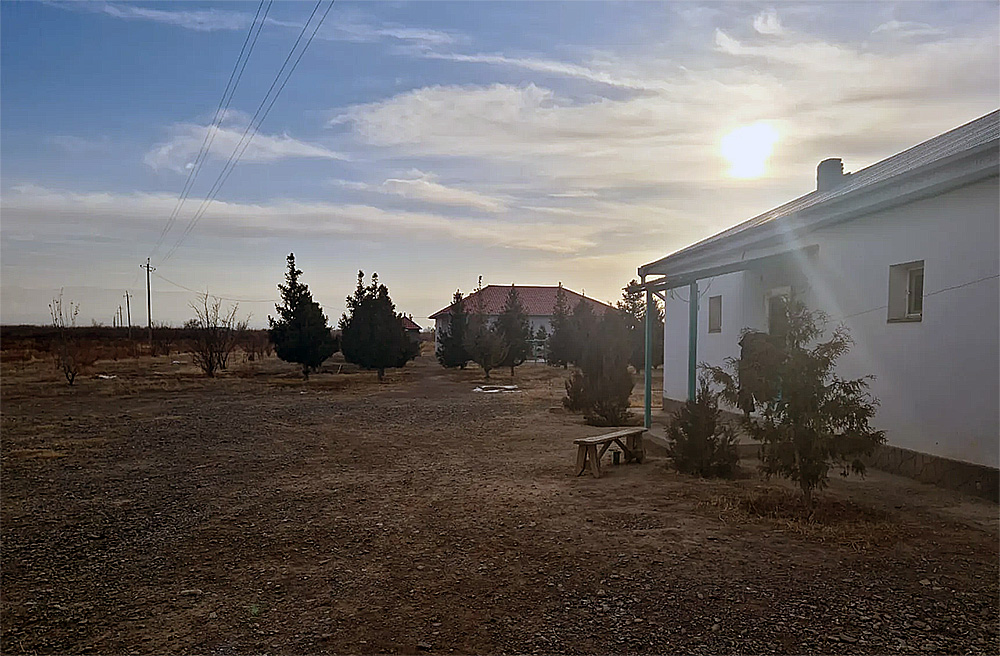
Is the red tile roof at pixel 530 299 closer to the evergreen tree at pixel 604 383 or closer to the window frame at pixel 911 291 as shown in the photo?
the evergreen tree at pixel 604 383

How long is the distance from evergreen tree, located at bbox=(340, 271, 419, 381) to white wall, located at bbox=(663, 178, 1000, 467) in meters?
19.3

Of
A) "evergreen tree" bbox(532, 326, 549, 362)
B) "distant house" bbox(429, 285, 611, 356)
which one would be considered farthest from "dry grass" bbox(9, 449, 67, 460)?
"distant house" bbox(429, 285, 611, 356)

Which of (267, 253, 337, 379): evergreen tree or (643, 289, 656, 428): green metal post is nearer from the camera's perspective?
(643, 289, 656, 428): green metal post

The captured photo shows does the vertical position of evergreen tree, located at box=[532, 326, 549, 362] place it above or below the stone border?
above

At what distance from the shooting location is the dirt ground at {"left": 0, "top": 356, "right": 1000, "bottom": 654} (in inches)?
148

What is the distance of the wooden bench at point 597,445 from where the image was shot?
8.02 m

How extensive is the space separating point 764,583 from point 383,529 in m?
3.03

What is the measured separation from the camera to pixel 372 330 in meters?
26.4

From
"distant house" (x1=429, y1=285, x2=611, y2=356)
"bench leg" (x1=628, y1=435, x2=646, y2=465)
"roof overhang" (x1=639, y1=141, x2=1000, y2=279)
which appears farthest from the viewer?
"distant house" (x1=429, y1=285, x2=611, y2=356)

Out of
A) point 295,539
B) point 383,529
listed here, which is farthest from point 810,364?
point 295,539

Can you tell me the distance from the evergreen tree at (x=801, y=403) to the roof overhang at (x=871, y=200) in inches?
80.2

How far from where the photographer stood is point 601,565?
4762mm

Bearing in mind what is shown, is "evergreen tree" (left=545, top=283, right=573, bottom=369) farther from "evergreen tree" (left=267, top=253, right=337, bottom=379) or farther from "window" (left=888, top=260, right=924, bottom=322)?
"window" (left=888, top=260, right=924, bottom=322)

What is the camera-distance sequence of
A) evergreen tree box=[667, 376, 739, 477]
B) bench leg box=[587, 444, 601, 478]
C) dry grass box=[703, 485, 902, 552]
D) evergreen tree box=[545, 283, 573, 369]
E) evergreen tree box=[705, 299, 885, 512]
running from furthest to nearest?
evergreen tree box=[545, 283, 573, 369] → bench leg box=[587, 444, 601, 478] → evergreen tree box=[667, 376, 739, 477] → evergreen tree box=[705, 299, 885, 512] → dry grass box=[703, 485, 902, 552]
